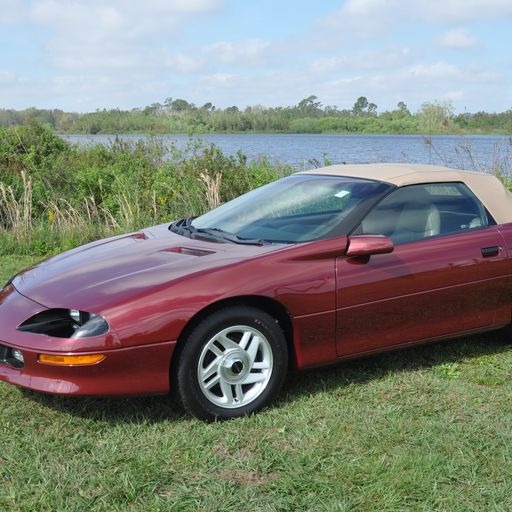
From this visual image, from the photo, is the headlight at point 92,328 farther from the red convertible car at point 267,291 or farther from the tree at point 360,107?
the tree at point 360,107

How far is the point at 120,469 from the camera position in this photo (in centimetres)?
309

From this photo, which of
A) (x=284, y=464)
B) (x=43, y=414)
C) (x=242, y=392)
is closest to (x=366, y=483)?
(x=284, y=464)

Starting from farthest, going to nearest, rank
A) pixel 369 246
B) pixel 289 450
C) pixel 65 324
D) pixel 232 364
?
pixel 369 246 → pixel 232 364 → pixel 65 324 → pixel 289 450

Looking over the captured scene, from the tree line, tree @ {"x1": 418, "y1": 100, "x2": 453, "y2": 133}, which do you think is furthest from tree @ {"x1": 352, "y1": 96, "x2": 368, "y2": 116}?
tree @ {"x1": 418, "y1": 100, "x2": 453, "y2": 133}

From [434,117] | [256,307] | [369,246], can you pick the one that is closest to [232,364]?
[256,307]

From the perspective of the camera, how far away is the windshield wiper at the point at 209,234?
4152 mm

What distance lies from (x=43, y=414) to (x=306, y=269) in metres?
1.68

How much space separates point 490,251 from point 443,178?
0.61 metres

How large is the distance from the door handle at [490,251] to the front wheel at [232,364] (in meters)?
1.59

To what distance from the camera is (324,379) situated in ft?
14.1

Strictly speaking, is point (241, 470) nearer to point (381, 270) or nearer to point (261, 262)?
point (261, 262)

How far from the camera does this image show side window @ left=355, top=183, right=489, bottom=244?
4.25 m

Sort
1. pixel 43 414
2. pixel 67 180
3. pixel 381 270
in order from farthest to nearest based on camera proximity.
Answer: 1. pixel 67 180
2. pixel 381 270
3. pixel 43 414

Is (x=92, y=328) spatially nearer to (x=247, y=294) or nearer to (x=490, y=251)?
(x=247, y=294)
